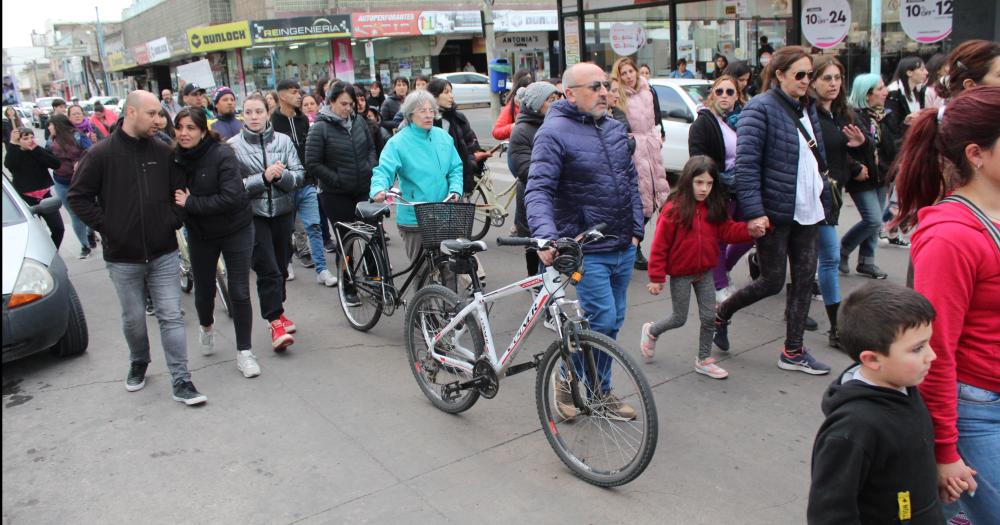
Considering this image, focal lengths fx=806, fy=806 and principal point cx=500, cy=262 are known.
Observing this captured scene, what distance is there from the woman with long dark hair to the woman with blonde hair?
3.35m

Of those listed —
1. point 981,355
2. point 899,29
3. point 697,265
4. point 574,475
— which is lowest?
point 574,475

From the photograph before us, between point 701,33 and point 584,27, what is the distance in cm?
261

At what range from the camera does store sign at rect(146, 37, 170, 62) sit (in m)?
53.6

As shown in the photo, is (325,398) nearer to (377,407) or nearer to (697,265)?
(377,407)

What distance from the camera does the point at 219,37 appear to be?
1809 inches

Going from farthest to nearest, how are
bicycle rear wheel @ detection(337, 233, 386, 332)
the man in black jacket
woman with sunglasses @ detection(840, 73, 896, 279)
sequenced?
woman with sunglasses @ detection(840, 73, 896, 279)
bicycle rear wheel @ detection(337, 233, 386, 332)
the man in black jacket

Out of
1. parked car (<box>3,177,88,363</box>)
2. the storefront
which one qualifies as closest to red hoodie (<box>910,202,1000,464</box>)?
parked car (<box>3,177,88,363</box>)

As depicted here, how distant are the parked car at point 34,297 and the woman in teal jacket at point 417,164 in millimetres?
2410

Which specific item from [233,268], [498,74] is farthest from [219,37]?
[233,268]

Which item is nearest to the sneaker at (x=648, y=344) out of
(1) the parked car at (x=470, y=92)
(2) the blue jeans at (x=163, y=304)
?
(2) the blue jeans at (x=163, y=304)

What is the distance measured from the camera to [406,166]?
6.06 metres

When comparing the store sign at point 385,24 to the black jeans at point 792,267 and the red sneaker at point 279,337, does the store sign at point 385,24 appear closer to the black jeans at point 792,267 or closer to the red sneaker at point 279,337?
the red sneaker at point 279,337

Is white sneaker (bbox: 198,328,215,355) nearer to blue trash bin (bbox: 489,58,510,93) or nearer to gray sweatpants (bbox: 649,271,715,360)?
gray sweatpants (bbox: 649,271,715,360)

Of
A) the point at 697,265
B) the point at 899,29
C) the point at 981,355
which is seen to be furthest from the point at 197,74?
the point at 981,355
